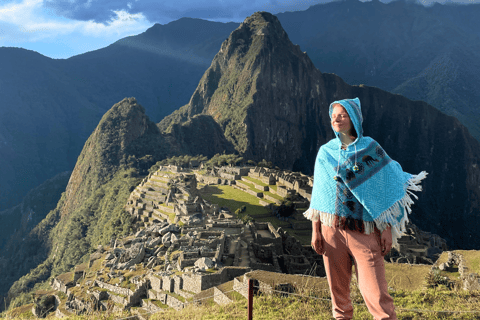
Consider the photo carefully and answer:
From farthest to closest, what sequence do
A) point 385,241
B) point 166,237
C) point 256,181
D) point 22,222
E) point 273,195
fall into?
1. point 22,222
2. point 256,181
3. point 273,195
4. point 166,237
5. point 385,241

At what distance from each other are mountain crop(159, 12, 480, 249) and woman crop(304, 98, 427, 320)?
110090 mm

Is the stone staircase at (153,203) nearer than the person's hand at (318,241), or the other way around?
the person's hand at (318,241)

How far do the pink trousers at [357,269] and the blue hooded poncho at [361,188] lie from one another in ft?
0.40

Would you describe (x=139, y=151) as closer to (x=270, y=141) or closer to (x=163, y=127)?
(x=163, y=127)

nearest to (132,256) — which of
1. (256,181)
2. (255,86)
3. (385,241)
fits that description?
(385,241)

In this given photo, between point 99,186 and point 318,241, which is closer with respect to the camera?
point 318,241

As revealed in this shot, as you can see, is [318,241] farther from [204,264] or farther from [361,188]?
[204,264]

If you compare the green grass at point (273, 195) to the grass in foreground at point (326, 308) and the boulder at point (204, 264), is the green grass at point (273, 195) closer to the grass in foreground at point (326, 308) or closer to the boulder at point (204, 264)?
the boulder at point (204, 264)

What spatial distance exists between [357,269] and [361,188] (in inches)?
34.2

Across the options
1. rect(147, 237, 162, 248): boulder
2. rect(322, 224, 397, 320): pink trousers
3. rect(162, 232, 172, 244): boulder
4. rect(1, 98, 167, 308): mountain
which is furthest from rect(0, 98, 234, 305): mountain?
rect(322, 224, 397, 320): pink trousers

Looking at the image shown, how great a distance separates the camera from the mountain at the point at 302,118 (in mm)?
122688

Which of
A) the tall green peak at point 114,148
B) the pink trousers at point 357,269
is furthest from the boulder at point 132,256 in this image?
the tall green peak at point 114,148

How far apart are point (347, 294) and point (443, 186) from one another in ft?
488

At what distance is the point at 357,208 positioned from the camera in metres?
3.89
